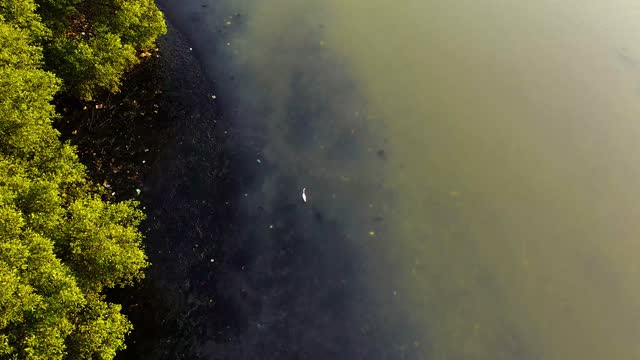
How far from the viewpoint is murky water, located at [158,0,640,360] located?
608 inches

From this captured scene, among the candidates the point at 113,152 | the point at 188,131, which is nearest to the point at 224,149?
the point at 188,131

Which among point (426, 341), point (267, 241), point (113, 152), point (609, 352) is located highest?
point (609, 352)

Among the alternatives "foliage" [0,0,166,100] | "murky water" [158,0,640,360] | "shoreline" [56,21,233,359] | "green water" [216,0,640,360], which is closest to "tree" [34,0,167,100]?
"foliage" [0,0,166,100]

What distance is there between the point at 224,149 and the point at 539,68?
13.5 metres

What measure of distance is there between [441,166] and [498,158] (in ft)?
7.21

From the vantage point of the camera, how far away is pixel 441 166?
18578mm

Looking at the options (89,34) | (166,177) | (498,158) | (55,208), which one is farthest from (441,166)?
(89,34)

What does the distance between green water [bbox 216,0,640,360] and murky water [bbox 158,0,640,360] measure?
0.20ft

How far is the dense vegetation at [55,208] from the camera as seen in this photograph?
38.2 ft

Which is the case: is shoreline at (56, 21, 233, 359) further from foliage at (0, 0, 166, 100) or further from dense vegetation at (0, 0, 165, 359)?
foliage at (0, 0, 166, 100)

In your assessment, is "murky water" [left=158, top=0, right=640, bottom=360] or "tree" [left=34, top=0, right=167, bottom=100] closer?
"murky water" [left=158, top=0, right=640, bottom=360]

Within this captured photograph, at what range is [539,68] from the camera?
21078 millimetres

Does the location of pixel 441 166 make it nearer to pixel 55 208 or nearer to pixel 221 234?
pixel 221 234

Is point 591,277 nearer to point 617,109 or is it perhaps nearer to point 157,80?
point 617,109
